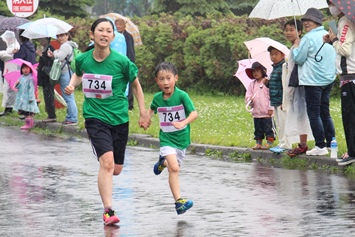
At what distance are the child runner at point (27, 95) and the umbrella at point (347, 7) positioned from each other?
881 cm

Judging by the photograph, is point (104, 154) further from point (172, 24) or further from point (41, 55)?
point (172, 24)

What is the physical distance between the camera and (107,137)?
9578mm

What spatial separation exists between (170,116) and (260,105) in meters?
4.84

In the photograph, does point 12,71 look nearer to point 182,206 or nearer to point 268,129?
point 268,129

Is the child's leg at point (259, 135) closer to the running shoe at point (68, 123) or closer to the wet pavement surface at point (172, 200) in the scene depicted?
the wet pavement surface at point (172, 200)

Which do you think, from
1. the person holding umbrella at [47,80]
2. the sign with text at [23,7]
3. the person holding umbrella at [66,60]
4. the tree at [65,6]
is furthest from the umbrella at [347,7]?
the tree at [65,6]

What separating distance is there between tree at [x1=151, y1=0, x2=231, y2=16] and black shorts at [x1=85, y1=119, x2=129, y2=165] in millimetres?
36955

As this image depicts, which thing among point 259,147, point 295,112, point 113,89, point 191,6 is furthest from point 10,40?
point 191,6

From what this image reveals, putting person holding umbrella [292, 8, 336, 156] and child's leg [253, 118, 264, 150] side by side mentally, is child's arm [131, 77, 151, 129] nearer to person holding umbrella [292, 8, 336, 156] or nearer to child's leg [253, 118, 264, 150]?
person holding umbrella [292, 8, 336, 156]

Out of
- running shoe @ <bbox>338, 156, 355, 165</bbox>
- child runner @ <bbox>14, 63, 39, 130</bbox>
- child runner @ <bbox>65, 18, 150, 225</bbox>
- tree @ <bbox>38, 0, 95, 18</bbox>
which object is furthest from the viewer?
tree @ <bbox>38, 0, 95, 18</bbox>

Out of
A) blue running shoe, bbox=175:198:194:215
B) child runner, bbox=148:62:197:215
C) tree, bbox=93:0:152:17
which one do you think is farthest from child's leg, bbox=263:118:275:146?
tree, bbox=93:0:152:17

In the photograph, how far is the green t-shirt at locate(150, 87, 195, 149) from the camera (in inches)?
394

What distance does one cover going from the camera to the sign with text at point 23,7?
78.8 ft

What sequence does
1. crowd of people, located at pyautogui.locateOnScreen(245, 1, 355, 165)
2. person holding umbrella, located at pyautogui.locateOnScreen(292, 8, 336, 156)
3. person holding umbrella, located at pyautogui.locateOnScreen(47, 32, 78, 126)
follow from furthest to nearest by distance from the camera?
person holding umbrella, located at pyautogui.locateOnScreen(47, 32, 78, 126), person holding umbrella, located at pyautogui.locateOnScreen(292, 8, 336, 156), crowd of people, located at pyautogui.locateOnScreen(245, 1, 355, 165)
